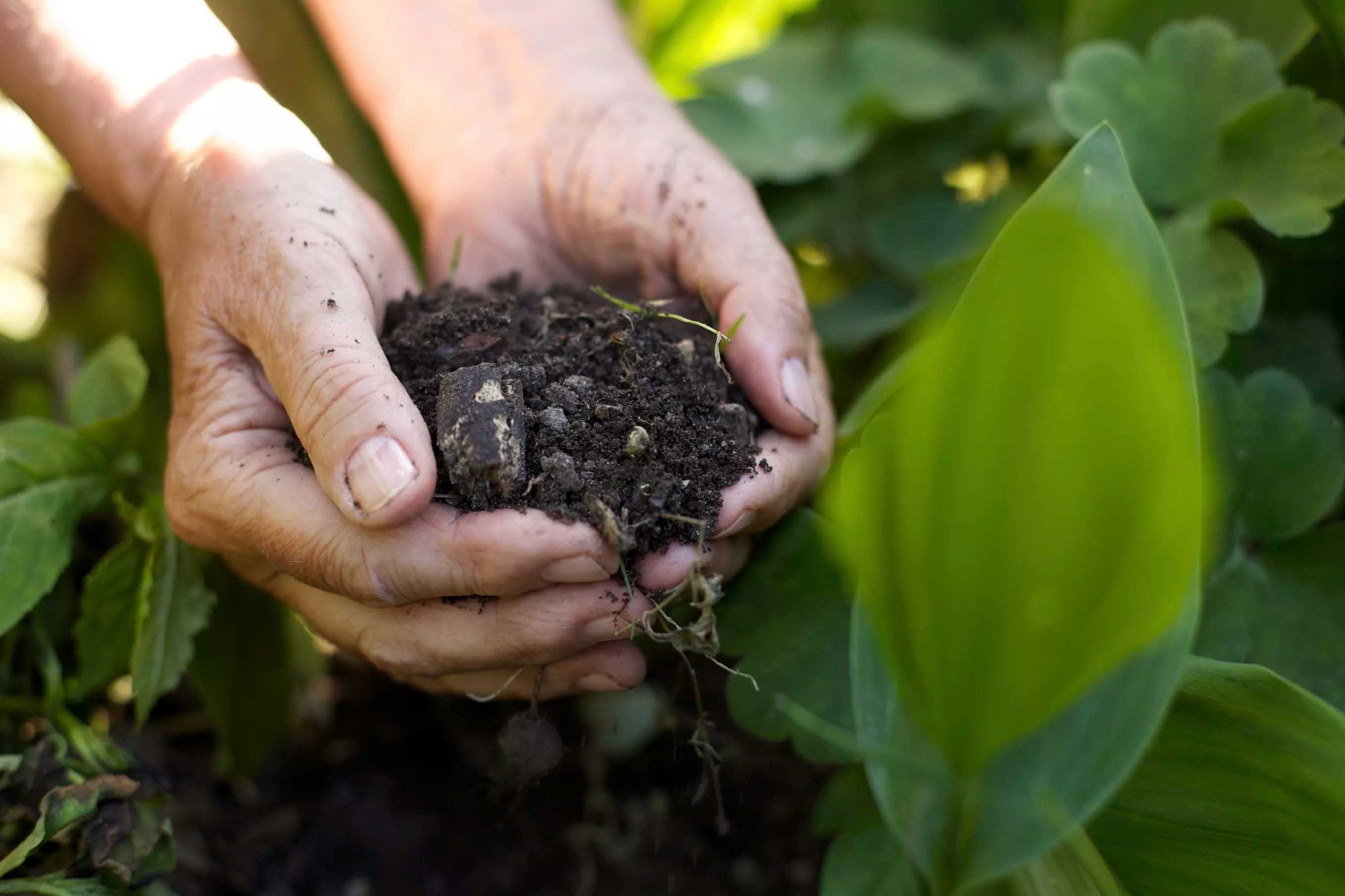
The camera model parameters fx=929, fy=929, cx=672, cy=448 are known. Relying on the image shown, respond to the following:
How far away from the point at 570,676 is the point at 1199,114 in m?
0.83

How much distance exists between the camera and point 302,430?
2.38 feet

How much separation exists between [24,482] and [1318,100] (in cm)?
133

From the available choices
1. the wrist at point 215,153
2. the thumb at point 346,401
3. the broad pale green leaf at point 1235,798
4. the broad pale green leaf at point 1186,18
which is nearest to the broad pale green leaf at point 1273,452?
the broad pale green leaf at point 1235,798

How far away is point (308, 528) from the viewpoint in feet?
2.44

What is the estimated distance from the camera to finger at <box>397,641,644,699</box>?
80 centimetres

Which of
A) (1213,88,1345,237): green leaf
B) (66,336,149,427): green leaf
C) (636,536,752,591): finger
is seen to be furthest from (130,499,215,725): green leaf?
(1213,88,1345,237): green leaf

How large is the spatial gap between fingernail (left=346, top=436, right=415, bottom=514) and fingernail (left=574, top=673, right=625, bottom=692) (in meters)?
0.25

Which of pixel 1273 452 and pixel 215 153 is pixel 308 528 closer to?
pixel 215 153

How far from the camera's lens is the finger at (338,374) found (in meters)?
0.67

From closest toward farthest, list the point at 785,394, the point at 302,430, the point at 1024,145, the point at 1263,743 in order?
the point at 1263,743, the point at 302,430, the point at 785,394, the point at 1024,145

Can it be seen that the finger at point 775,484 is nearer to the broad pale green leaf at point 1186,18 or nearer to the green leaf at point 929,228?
the green leaf at point 929,228

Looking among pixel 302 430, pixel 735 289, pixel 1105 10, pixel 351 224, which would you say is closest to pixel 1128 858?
pixel 735 289

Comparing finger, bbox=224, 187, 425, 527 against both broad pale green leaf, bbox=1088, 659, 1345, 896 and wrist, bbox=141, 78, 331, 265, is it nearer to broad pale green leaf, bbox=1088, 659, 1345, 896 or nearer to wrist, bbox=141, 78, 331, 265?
wrist, bbox=141, 78, 331, 265

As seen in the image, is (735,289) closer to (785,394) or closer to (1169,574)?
(785,394)
